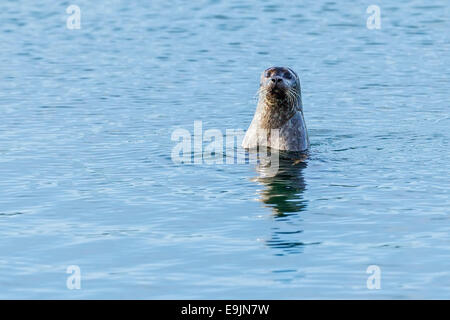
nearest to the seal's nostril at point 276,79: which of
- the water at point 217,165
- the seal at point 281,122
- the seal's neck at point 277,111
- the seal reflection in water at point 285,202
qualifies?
the seal at point 281,122

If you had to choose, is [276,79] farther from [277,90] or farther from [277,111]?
[277,111]

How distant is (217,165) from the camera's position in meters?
14.6

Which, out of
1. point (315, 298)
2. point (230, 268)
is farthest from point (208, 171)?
point (315, 298)

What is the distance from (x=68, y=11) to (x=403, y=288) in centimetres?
2104

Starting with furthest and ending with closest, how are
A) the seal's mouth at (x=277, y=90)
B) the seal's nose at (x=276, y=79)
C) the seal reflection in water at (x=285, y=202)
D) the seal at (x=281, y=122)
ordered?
the seal at (x=281, y=122) → the seal's mouth at (x=277, y=90) → the seal's nose at (x=276, y=79) → the seal reflection in water at (x=285, y=202)

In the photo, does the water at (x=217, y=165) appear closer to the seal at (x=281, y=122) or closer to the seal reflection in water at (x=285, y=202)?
the seal reflection in water at (x=285, y=202)

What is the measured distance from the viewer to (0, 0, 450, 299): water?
33.3ft

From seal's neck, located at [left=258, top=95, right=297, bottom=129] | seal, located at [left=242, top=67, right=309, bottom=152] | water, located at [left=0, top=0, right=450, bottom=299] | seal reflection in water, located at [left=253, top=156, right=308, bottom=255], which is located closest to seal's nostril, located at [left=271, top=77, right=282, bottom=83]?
seal, located at [left=242, top=67, right=309, bottom=152]

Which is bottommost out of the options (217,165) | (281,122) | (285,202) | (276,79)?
(285,202)

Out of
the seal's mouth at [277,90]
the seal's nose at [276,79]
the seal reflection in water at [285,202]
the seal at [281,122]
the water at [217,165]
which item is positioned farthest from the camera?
the seal at [281,122]

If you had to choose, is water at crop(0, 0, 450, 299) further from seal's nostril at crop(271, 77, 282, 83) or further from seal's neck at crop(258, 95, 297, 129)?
seal's nostril at crop(271, 77, 282, 83)

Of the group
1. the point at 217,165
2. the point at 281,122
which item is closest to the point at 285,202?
the point at 217,165

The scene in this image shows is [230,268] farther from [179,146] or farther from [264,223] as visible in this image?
[179,146]

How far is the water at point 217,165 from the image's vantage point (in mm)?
10148
